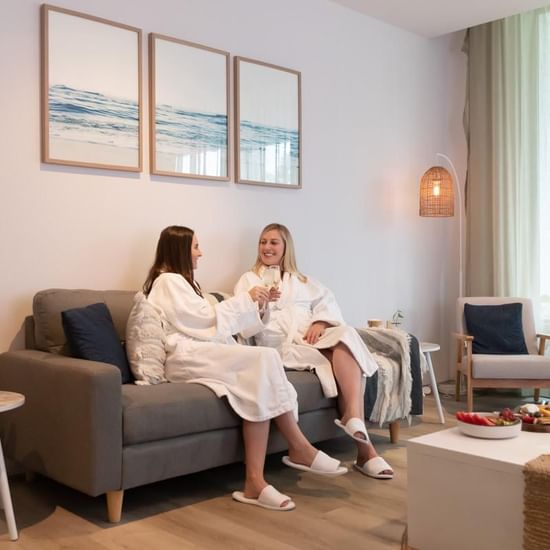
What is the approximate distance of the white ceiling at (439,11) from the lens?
5000 millimetres

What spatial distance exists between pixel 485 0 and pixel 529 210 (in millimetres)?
1570

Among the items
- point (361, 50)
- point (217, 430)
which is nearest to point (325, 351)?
point (217, 430)

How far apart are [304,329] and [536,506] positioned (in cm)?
201

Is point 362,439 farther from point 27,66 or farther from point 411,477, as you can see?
point 27,66

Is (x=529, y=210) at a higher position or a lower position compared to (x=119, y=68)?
lower

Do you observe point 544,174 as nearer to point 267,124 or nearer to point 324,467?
point 267,124

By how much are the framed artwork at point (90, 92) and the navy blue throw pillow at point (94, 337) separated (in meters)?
0.83

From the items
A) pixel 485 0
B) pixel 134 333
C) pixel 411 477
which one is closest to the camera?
pixel 411 477

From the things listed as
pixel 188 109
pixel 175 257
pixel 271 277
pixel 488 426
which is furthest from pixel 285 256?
pixel 488 426

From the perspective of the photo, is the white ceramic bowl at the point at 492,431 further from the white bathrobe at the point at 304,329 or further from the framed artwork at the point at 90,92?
the framed artwork at the point at 90,92

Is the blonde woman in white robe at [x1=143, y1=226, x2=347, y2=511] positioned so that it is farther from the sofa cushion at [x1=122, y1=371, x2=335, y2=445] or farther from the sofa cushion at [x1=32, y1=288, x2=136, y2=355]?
the sofa cushion at [x1=32, y1=288, x2=136, y2=355]

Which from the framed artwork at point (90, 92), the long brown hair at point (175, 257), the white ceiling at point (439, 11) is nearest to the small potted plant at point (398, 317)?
the white ceiling at point (439, 11)

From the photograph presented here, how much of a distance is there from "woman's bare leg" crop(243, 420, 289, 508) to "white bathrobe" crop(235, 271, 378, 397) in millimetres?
547

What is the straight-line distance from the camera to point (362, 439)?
11.1 ft
